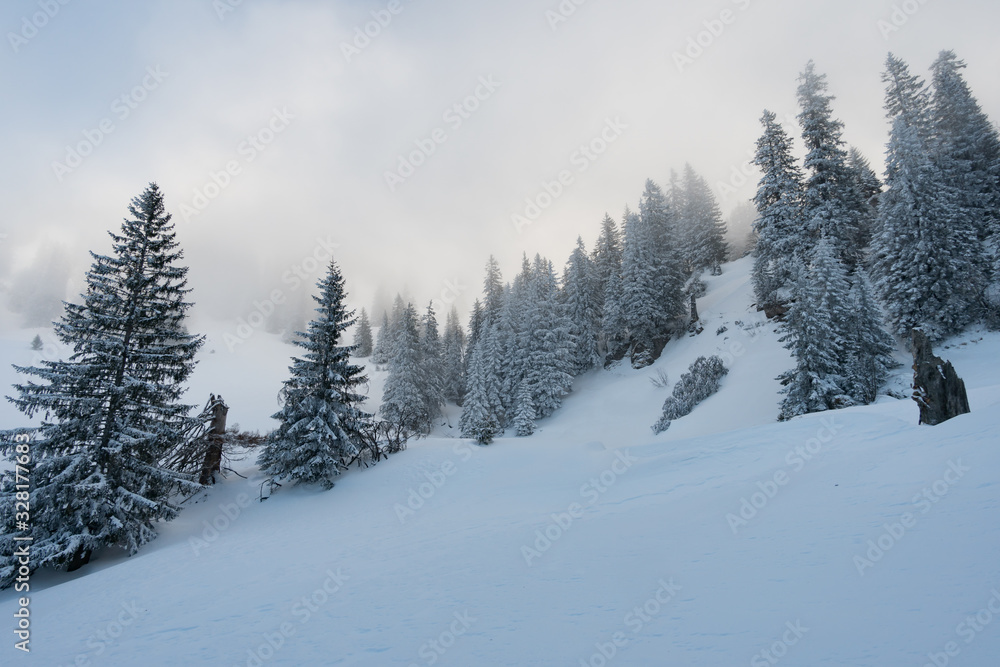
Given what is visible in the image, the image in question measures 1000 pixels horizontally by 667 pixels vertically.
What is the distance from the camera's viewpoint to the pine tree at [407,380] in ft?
127

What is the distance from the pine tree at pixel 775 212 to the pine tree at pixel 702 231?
1569 centimetres

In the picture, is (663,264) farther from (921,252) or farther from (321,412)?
(321,412)

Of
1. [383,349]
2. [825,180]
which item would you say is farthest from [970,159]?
[383,349]

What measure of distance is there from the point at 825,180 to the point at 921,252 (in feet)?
33.9

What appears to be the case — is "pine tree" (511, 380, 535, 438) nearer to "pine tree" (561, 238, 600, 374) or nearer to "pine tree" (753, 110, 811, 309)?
"pine tree" (561, 238, 600, 374)

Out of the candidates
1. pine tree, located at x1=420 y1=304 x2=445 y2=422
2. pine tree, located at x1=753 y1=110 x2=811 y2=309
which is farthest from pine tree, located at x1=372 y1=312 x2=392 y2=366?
pine tree, located at x1=753 y1=110 x2=811 y2=309

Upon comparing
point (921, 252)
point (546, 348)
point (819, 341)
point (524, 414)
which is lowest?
point (524, 414)

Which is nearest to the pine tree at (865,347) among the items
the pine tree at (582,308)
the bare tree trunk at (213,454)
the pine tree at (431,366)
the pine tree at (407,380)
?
the pine tree at (582,308)

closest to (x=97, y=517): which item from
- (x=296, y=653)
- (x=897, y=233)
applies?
(x=296, y=653)

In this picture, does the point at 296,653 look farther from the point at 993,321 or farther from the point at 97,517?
the point at 993,321

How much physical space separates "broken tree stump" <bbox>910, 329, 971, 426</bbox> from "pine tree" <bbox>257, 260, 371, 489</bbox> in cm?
1766

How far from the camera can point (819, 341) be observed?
58.4 ft

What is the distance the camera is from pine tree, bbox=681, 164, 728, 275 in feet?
152

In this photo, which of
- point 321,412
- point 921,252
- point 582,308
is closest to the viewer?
point 321,412
